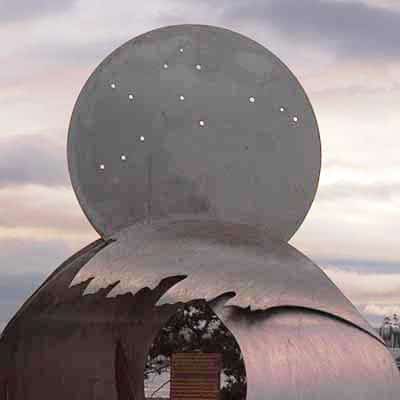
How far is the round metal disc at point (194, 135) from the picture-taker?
15453 mm

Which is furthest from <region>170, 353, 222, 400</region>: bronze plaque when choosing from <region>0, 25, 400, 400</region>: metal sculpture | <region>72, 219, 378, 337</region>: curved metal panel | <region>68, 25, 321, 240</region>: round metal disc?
<region>72, 219, 378, 337</region>: curved metal panel

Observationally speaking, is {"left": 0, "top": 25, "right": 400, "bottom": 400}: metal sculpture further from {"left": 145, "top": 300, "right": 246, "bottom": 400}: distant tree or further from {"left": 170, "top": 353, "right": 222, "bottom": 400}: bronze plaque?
{"left": 145, "top": 300, "right": 246, "bottom": 400}: distant tree

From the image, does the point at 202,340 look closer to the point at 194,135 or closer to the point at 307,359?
the point at 194,135

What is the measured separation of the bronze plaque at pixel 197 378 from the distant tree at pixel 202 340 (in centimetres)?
411

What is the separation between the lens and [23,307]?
14.9 metres

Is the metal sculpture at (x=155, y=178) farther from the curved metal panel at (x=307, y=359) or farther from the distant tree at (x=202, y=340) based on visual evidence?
the distant tree at (x=202, y=340)

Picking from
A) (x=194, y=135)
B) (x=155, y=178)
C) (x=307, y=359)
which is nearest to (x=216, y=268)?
(x=307, y=359)

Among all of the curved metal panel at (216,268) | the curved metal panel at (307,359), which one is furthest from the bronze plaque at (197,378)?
the curved metal panel at (307,359)

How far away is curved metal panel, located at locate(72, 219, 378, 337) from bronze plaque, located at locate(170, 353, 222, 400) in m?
9.93

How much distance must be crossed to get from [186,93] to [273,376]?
4.63 m

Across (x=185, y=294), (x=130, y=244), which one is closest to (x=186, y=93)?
(x=130, y=244)

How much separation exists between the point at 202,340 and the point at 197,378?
4.89 m

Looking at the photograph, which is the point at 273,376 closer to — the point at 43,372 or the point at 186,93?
the point at 43,372

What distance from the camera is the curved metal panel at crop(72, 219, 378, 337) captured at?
41.4ft
